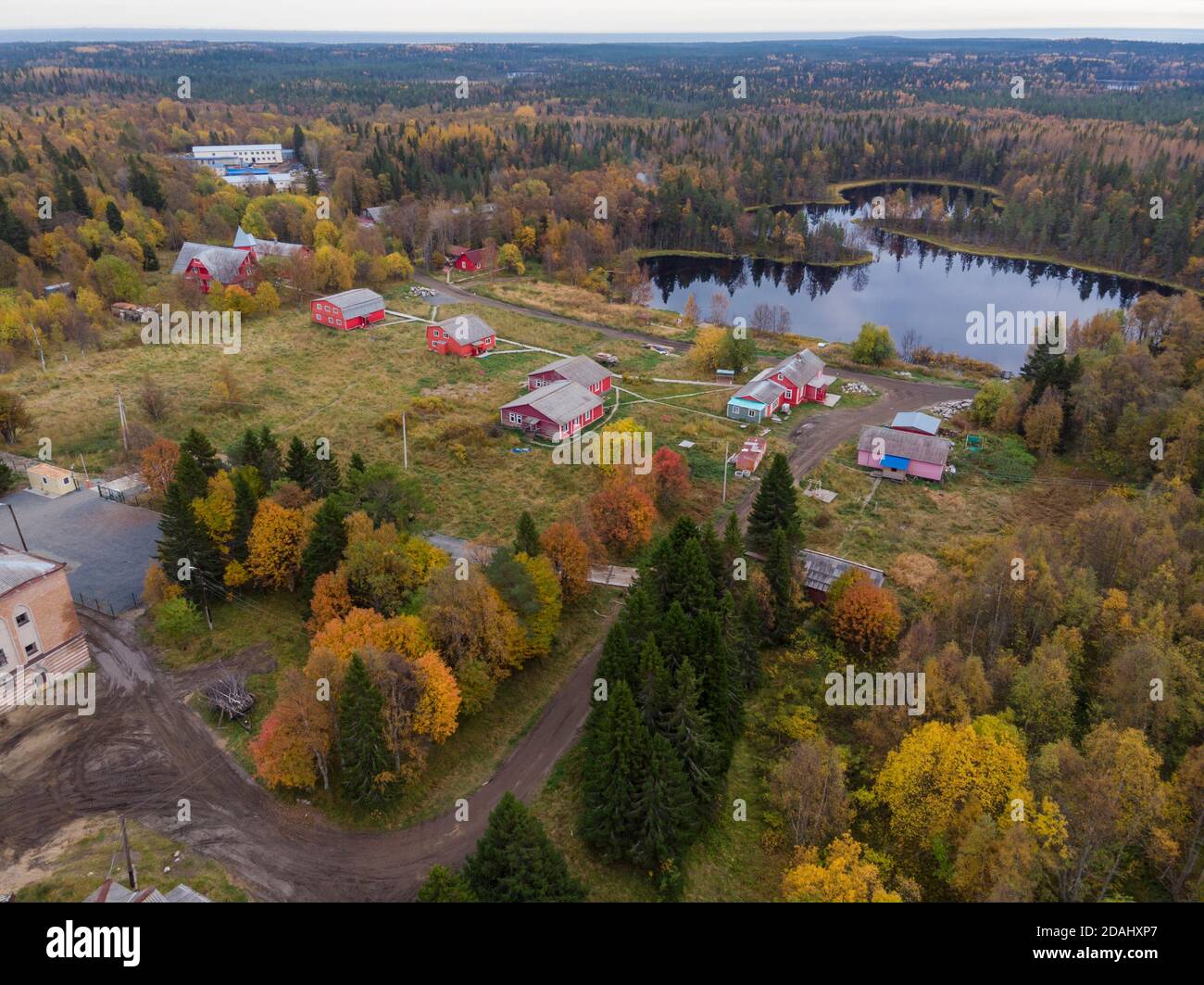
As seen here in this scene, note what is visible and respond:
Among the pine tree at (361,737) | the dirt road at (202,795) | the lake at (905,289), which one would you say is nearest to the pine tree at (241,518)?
the dirt road at (202,795)

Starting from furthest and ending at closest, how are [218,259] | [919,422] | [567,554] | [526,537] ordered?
[218,259]
[919,422]
[567,554]
[526,537]

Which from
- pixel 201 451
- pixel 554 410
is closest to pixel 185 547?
pixel 201 451

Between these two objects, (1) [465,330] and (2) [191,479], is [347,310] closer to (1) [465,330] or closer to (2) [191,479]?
(1) [465,330]

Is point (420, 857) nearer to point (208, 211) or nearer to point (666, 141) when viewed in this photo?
point (208, 211)

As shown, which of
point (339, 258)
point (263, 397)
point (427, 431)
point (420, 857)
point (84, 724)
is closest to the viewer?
point (420, 857)

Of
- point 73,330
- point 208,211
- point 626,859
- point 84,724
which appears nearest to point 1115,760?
point 626,859
